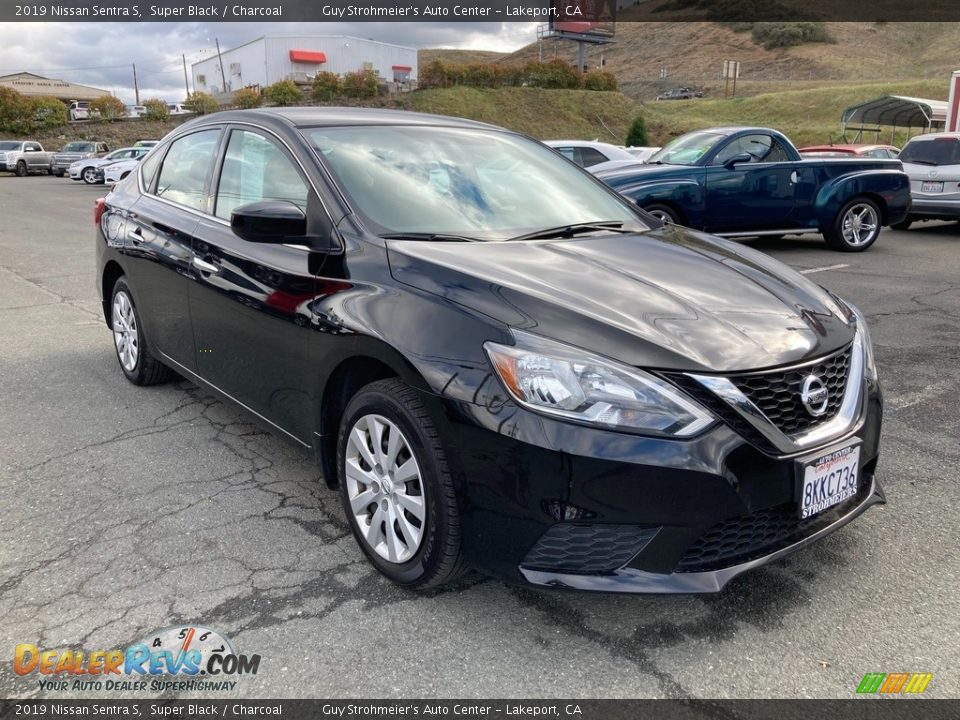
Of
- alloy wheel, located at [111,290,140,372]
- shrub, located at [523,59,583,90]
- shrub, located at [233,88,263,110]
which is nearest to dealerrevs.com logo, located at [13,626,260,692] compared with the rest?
alloy wheel, located at [111,290,140,372]

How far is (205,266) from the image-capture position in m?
3.69

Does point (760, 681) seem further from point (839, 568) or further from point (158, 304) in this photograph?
point (158, 304)

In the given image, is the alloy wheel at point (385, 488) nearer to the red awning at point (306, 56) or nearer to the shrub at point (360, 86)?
the shrub at point (360, 86)

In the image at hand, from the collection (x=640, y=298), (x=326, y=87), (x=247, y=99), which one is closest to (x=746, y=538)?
(x=640, y=298)

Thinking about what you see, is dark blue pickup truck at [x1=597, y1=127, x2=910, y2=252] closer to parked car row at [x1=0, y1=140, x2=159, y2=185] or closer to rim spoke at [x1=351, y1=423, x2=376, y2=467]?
rim spoke at [x1=351, y1=423, x2=376, y2=467]

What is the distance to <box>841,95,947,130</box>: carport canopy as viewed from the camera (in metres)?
26.8

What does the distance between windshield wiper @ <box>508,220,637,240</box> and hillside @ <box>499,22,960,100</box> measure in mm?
86481

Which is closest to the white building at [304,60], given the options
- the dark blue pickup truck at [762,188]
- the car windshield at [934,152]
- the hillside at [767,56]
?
the hillside at [767,56]

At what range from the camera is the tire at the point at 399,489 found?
97.0 inches

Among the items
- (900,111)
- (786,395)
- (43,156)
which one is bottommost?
(786,395)

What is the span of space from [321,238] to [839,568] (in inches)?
90.8

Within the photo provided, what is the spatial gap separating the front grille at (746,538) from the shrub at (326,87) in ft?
195

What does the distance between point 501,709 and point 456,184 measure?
2.17m

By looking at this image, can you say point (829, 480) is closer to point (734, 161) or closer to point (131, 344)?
point (131, 344)
